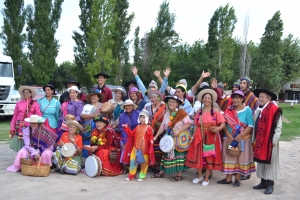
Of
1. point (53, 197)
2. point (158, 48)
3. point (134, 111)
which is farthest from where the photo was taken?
point (158, 48)

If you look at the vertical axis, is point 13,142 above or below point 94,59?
below

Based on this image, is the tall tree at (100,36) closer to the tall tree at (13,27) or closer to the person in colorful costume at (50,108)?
the tall tree at (13,27)

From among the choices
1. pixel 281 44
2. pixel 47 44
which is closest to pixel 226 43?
pixel 281 44

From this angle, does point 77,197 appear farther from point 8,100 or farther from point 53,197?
point 8,100

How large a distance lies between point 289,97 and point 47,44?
4931 cm

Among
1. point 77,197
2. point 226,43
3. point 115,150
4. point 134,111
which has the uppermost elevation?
point 226,43

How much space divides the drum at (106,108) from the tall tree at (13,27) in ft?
68.1

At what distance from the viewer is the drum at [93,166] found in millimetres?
5953

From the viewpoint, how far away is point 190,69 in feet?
132

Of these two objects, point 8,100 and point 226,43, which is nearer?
point 8,100

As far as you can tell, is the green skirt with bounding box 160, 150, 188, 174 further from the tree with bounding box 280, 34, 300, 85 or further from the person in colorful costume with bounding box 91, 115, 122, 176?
the tree with bounding box 280, 34, 300, 85

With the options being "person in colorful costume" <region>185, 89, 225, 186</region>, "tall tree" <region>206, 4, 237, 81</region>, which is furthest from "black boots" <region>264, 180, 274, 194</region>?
"tall tree" <region>206, 4, 237, 81</region>

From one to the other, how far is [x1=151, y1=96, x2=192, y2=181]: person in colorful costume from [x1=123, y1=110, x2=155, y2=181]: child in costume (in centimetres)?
19

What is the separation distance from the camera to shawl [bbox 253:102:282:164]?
16.5 feet
